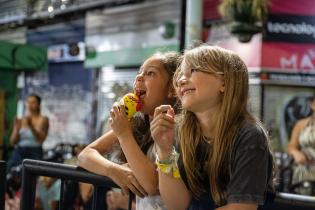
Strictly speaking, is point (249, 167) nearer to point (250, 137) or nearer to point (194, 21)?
point (250, 137)

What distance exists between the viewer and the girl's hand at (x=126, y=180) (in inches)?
98.1

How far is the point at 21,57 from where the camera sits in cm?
995

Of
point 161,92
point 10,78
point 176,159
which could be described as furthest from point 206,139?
point 10,78

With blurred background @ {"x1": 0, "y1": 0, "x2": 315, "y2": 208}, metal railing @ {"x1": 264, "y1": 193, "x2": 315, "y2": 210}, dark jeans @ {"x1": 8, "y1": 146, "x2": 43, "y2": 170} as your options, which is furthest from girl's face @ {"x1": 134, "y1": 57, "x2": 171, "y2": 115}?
dark jeans @ {"x1": 8, "y1": 146, "x2": 43, "y2": 170}

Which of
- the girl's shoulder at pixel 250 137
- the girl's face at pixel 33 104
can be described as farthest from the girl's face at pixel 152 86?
the girl's face at pixel 33 104

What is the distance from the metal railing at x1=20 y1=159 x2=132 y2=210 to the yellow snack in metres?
0.36

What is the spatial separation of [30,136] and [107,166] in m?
6.49

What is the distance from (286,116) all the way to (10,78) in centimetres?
511

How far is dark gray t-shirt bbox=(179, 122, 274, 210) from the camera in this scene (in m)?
2.03

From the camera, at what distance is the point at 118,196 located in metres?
3.63

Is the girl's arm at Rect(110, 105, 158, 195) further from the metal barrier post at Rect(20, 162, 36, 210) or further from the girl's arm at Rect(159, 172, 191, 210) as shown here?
the metal barrier post at Rect(20, 162, 36, 210)

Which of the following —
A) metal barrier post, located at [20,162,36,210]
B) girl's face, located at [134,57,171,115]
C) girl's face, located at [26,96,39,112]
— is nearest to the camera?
girl's face, located at [134,57,171,115]

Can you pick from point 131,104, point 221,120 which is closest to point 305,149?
point 131,104

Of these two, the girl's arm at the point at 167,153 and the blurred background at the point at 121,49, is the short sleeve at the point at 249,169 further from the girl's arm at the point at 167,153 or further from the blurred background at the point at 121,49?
the blurred background at the point at 121,49
